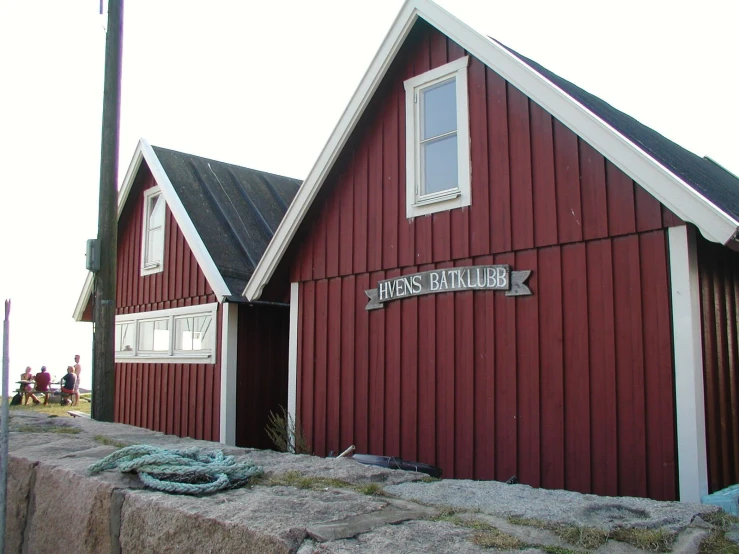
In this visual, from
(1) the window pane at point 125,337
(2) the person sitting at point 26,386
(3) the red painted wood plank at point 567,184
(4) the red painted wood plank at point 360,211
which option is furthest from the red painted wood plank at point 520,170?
(2) the person sitting at point 26,386

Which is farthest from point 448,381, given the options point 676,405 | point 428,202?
point 676,405

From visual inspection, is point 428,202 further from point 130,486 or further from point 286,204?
point 286,204

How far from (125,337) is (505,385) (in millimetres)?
9688

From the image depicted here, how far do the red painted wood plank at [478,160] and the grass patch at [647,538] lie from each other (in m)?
4.87

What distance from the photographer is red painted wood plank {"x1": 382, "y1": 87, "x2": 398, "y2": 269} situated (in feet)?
28.3

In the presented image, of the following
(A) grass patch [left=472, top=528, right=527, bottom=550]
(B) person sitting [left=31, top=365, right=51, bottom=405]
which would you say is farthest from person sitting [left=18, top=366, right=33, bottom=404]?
(A) grass patch [left=472, top=528, right=527, bottom=550]

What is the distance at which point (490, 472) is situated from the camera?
290 inches

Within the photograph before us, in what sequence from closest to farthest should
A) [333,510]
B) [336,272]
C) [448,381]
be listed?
[333,510] < [448,381] < [336,272]

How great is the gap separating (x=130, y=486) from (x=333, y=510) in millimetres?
1218

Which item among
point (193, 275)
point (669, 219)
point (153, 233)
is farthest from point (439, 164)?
point (153, 233)

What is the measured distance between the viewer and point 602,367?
6547 millimetres

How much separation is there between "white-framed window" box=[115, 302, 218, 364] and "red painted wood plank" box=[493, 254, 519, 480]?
6.00m

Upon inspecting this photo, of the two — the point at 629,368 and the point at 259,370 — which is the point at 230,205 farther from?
the point at 629,368

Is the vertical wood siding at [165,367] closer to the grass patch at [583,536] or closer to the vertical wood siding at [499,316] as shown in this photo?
the vertical wood siding at [499,316]
